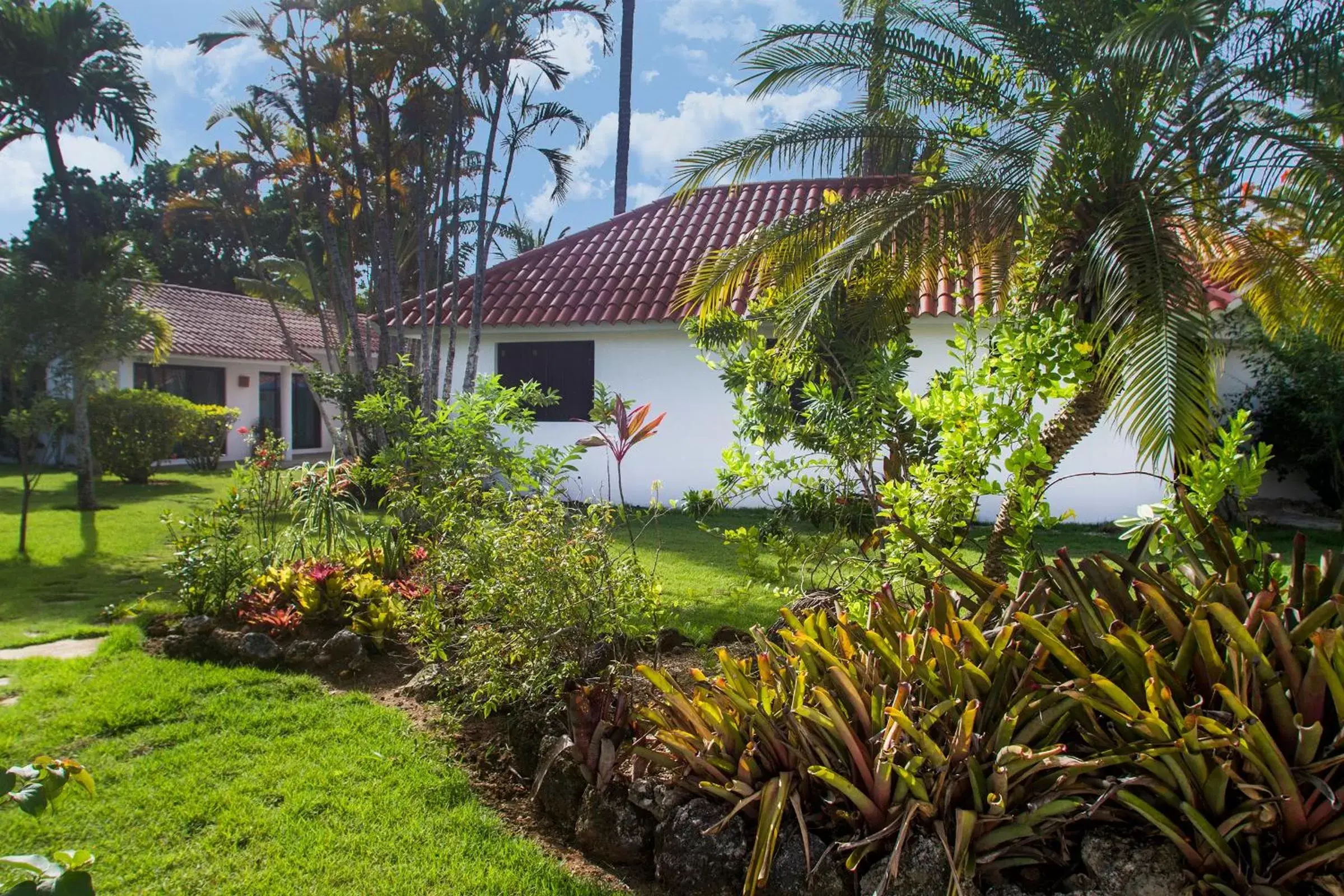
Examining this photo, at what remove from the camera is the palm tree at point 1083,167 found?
423 centimetres

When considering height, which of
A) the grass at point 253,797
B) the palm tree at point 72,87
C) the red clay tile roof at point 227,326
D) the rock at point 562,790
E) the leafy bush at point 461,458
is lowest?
the grass at point 253,797

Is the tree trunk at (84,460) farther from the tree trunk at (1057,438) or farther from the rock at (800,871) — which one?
the rock at (800,871)

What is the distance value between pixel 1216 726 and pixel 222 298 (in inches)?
1171

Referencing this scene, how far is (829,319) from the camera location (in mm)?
5527

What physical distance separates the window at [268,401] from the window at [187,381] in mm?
1143

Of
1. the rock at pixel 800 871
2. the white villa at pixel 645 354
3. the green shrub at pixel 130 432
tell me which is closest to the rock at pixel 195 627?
the rock at pixel 800 871

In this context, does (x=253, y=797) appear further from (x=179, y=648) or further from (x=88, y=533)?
(x=88, y=533)

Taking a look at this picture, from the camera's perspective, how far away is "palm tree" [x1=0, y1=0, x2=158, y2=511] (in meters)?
12.2

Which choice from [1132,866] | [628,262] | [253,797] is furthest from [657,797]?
A: [628,262]

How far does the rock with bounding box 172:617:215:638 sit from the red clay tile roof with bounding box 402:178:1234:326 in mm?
7573

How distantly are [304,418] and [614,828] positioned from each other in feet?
83.1

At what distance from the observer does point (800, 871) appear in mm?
2947

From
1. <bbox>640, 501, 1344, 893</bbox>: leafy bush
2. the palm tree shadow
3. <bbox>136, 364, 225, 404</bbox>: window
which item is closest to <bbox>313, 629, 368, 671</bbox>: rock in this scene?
<bbox>640, 501, 1344, 893</bbox>: leafy bush

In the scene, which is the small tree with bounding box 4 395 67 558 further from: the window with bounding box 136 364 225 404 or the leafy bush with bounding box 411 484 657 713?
the window with bounding box 136 364 225 404
